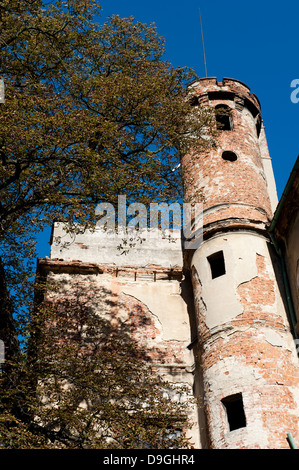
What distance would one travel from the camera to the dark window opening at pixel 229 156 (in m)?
17.3

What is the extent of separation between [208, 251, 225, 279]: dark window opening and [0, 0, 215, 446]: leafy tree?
217cm

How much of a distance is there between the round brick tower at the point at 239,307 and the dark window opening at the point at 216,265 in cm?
3

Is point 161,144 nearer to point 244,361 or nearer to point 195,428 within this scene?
point 244,361

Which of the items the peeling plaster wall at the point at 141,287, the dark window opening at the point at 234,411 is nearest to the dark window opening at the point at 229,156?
the peeling plaster wall at the point at 141,287

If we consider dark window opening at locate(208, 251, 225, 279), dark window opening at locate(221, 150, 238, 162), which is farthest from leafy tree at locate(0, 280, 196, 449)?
dark window opening at locate(221, 150, 238, 162)

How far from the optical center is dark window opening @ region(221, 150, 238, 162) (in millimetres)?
17344

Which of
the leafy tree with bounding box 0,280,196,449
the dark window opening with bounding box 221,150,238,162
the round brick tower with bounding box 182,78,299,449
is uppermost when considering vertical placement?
the dark window opening with bounding box 221,150,238,162

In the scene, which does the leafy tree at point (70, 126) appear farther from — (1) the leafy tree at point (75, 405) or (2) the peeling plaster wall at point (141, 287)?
(2) the peeling plaster wall at point (141, 287)

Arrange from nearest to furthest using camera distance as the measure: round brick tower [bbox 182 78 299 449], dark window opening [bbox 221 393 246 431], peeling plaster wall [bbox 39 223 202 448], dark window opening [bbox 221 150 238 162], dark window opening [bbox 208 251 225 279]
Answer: round brick tower [bbox 182 78 299 449] < dark window opening [bbox 221 393 246 431] < dark window opening [bbox 208 251 225 279] < peeling plaster wall [bbox 39 223 202 448] < dark window opening [bbox 221 150 238 162]

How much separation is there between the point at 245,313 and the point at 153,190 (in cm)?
352

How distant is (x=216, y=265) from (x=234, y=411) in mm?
4042

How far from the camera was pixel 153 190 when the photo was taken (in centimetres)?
1360

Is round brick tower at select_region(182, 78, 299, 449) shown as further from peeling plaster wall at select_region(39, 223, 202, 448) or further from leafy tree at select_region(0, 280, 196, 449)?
leafy tree at select_region(0, 280, 196, 449)

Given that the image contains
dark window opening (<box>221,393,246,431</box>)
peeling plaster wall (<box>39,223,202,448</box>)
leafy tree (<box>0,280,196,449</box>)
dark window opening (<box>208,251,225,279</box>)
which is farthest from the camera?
peeling plaster wall (<box>39,223,202,448</box>)
